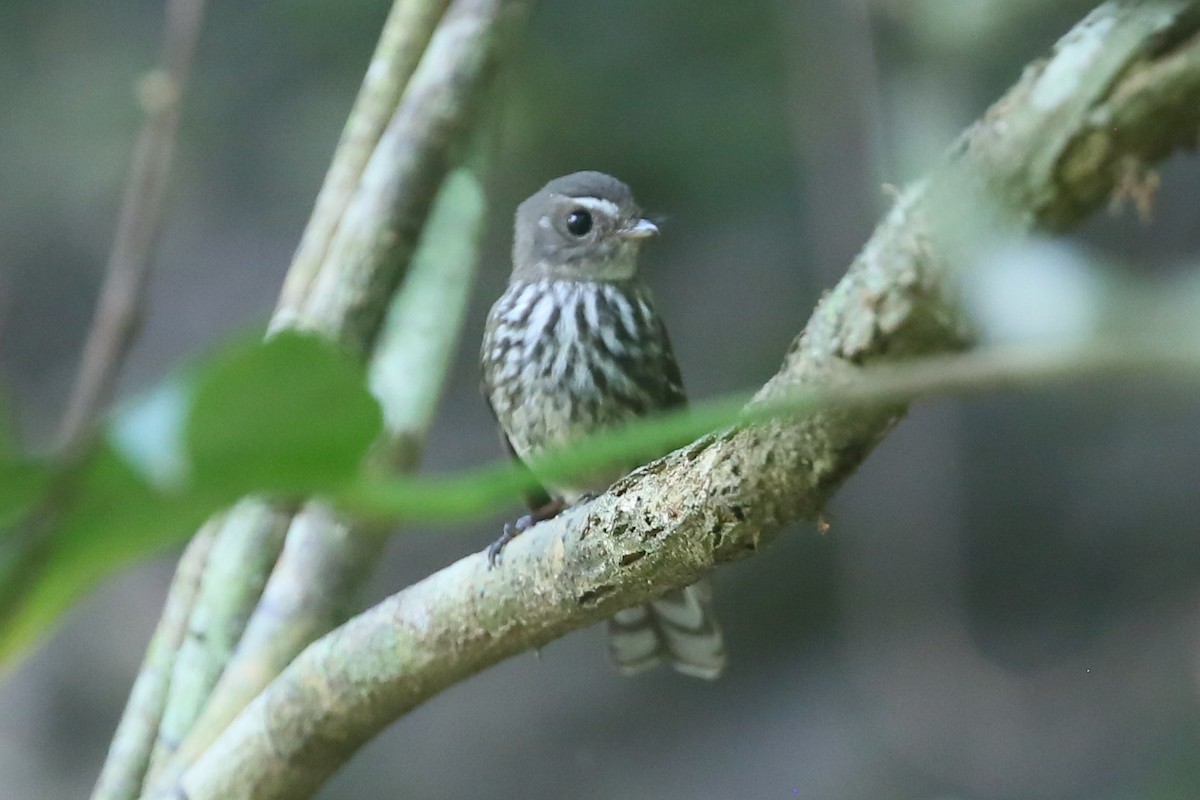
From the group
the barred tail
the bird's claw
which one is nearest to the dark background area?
the barred tail

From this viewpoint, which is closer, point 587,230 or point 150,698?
point 150,698

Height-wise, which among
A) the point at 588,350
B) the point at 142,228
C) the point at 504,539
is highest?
the point at 588,350

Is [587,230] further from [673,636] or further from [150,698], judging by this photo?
[150,698]

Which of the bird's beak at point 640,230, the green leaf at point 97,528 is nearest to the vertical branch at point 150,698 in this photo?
the bird's beak at point 640,230

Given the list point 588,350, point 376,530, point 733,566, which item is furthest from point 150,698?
point 733,566

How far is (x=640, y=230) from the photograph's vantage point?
8.97ft

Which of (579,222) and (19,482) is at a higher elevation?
(579,222)

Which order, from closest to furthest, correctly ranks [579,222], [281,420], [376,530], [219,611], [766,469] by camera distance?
[281,420], [766,469], [376,530], [219,611], [579,222]

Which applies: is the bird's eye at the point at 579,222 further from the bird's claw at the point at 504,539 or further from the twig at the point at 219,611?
the twig at the point at 219,611

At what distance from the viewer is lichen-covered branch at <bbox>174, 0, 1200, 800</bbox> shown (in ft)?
2.36

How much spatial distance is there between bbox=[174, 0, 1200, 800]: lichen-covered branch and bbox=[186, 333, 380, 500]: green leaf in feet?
0.61

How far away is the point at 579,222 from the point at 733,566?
1.76m

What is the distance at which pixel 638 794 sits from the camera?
15.1ft

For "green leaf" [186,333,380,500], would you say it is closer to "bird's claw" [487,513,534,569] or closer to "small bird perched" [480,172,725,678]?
"bird's claw" [487,513,534,569]
